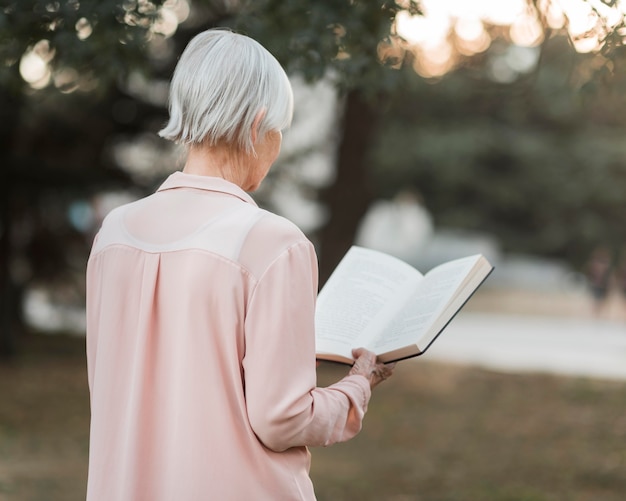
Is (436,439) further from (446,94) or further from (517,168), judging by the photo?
(517,168)

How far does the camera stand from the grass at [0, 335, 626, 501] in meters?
6.48

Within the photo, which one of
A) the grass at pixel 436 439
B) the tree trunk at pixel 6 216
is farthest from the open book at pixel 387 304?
the tree trunk at pixel 6 216

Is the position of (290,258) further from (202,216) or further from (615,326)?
(615,326)

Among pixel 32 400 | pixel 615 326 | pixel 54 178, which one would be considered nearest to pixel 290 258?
pixel 32 400

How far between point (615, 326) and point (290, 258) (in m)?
16.9

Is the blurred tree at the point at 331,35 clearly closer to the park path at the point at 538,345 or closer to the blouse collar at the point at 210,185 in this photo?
the blouse collar at the point at 210,185

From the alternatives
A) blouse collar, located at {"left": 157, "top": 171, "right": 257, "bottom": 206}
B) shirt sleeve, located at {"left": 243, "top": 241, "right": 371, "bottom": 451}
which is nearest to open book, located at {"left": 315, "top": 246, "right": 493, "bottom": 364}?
shirt sleeve, located at {"left": 243, "top": 241, "right": 371, "bottom": 451}

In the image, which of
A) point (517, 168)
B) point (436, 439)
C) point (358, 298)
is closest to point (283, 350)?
point (358, 298)

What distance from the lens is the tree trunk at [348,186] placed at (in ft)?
37.1

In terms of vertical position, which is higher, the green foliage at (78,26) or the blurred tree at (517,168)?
the green foliage at (78,26)

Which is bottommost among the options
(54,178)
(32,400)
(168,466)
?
(32,400)

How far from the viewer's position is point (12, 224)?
11359mm

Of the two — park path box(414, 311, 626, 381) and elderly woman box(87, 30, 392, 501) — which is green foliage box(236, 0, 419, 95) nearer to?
elderly woman box(87, 30, 392, 501)

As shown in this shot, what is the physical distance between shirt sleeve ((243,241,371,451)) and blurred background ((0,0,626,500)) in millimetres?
2308
